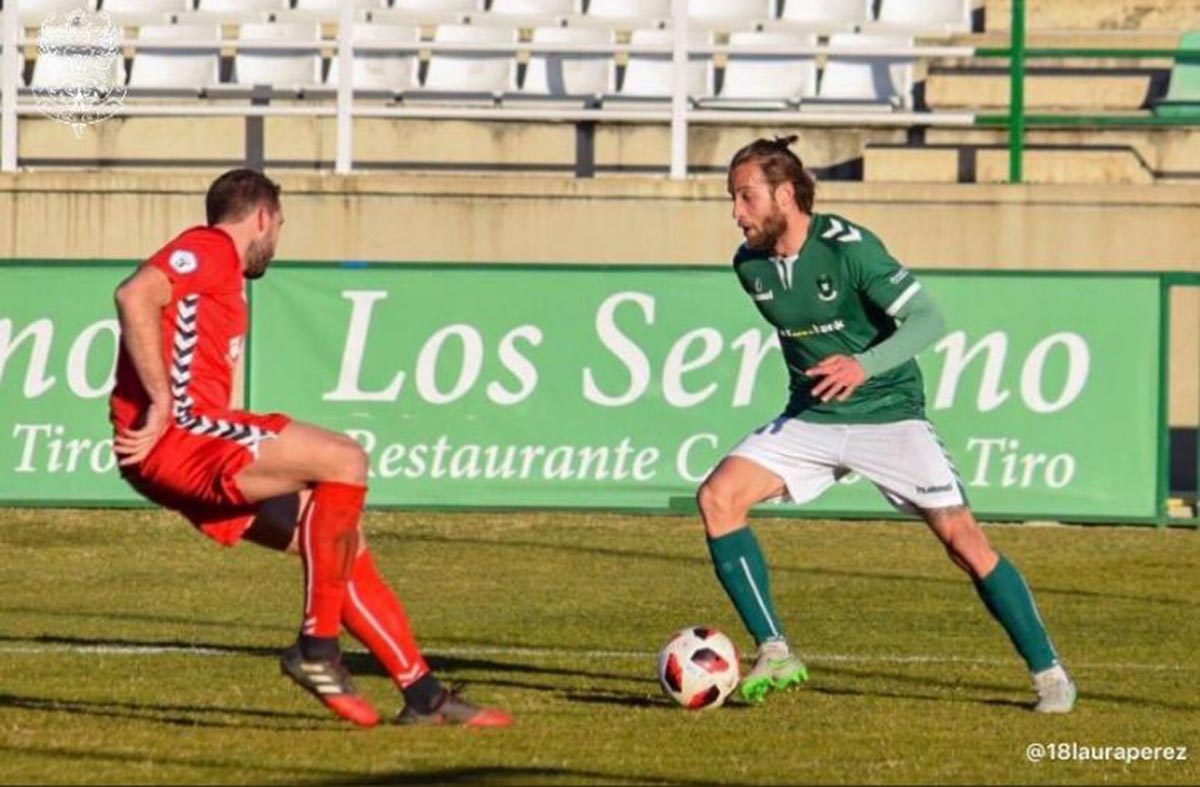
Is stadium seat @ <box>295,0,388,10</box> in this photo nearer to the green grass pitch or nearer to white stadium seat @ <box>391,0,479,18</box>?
white stadium seat @ <box>391,0,479,18</box>

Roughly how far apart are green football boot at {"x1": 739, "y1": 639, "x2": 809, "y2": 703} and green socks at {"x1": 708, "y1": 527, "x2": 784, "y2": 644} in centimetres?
8

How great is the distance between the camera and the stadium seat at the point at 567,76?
23.0 metres

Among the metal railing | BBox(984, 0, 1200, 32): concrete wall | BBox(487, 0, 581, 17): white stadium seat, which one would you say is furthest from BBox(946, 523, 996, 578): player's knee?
BBox(984, 0, 1200, 32): concrete wall

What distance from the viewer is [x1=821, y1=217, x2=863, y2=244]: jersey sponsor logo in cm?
1020

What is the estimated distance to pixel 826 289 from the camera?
33.5 ft

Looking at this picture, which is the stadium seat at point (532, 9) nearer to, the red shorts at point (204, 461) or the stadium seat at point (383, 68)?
the stadium seat at point (383, 68)

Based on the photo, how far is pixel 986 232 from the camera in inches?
803

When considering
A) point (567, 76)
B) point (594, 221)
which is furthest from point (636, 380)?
point (567, 76)

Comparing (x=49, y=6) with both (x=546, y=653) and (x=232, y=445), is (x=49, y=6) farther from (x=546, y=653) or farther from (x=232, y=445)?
(x=232, y=445)

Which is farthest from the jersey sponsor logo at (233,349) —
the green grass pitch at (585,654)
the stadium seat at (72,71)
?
the stadium seat at (72,71)

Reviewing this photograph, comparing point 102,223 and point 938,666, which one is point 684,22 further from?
point 938,666

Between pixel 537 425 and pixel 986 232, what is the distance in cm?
373

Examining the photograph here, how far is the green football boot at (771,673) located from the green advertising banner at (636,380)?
8.64m

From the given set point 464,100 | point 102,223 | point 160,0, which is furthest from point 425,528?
point 160,0
